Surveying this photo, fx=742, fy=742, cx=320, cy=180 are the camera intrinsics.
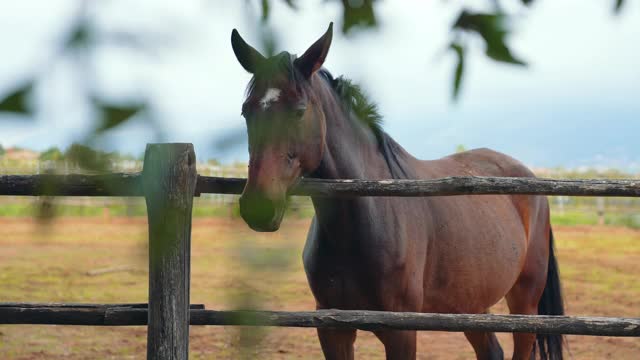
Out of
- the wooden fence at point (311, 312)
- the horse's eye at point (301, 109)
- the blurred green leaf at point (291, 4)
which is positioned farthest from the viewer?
the horse's eye at point (301, 109)

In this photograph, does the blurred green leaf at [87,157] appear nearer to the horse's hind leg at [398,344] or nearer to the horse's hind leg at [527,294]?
the horse's hind leg at [398,344]

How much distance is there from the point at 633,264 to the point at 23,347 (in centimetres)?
912

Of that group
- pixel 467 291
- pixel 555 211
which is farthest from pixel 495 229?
pixel 555 211

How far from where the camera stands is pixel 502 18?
60 cm

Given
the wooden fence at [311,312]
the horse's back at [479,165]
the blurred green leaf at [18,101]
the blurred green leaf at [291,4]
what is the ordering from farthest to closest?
1. the horse's back at [479,165]
2. the wooden fence at [311,312]
3. the blurred green leaf at [291,4]
4. the blurred green leaf at [18,101]

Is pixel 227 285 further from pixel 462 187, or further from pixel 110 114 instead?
pixel 462 187

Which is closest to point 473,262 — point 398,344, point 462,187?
point 398,344

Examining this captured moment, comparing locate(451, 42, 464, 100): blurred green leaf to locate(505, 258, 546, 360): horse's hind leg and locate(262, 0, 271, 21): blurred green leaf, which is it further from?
locate(505, 258, 546, 360): horse's hind leg

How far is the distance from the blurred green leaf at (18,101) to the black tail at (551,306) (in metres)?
4.34

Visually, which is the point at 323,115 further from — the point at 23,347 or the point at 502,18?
the point at 23,347

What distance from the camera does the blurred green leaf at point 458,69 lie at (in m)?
0.57

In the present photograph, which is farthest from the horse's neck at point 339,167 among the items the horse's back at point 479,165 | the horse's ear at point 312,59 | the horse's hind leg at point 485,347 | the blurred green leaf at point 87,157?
the blurred green leaf at point 87,157

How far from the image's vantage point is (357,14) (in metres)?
0.62

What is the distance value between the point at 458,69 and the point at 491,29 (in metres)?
0.04
